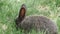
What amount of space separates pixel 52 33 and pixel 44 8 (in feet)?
4.45

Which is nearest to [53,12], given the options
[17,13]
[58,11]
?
[58,11]

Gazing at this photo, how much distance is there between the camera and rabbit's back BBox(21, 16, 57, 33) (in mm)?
6469

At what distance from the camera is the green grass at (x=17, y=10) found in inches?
265

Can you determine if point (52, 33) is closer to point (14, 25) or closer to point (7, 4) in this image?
point (14, 25)

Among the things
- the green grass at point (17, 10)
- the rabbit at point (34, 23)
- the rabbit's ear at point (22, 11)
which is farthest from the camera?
the green grass at point (17, 10)

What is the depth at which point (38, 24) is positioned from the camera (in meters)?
6.52

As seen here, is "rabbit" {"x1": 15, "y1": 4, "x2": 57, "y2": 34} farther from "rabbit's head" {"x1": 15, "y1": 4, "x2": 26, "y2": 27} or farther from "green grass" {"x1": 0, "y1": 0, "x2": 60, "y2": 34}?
"green grass" {"x1": 0, "y1": 0, "x2": 60, "y2": 34}

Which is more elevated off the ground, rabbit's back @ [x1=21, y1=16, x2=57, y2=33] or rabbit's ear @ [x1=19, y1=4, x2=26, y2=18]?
rabbit's ear @ [x1=19, y1=4, x2=26, y2=18]

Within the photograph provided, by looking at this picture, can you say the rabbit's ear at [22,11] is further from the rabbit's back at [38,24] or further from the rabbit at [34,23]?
the rabbit's back at [38,24]

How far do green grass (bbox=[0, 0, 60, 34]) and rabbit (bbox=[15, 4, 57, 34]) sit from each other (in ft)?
0.58

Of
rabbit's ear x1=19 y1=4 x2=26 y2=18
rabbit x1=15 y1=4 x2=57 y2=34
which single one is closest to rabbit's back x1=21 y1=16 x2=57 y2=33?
rabbit x1=15 y1=4 x2=57 y2=34

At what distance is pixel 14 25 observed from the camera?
675 cm

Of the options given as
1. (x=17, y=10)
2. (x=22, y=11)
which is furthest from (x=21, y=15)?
(x=17, y=10)

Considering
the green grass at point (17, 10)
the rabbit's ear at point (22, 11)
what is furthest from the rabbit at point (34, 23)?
the green grass at point (17, 10)
